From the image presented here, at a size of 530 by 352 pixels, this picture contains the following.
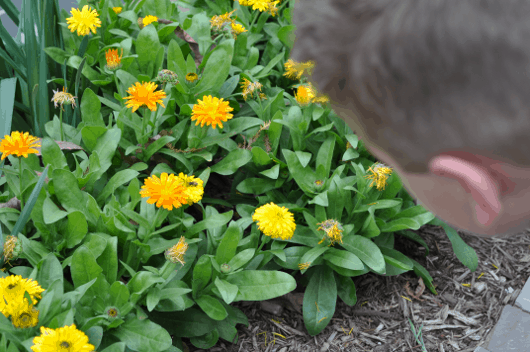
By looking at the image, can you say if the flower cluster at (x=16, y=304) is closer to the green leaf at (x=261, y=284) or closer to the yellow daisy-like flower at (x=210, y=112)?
Result: the green leaf at (x=261, y=284)

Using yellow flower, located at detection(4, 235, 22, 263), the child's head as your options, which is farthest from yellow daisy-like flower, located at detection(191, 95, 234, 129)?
the child's head

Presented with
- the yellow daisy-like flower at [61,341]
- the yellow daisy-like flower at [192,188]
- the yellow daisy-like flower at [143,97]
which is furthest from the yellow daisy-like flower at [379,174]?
the yellow daisy-like flower at [61,341]

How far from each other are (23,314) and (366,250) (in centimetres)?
111

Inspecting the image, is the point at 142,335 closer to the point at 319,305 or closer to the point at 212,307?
the point at 212,307

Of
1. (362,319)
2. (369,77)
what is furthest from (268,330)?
(369,77)

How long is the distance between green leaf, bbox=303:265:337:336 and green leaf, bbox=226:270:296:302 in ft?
0.78

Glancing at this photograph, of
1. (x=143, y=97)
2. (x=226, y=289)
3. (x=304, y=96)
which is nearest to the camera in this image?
(x=226, y=289)

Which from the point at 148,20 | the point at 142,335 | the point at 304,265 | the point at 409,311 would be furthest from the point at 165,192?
the point at 148,20

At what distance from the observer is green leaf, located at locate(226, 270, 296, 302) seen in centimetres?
141

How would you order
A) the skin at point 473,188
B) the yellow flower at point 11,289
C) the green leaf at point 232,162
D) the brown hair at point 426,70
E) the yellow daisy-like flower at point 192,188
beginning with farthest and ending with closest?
1. the green leaf at point 232,162
2. the yellow daisy-like flower at point 192,188
3. the yellow flower at point 11,289
4. the skin at point 473,188
5. the brown hair at point 426,70

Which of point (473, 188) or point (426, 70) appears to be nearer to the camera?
point (426, 70)

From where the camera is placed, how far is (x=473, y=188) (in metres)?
0.54

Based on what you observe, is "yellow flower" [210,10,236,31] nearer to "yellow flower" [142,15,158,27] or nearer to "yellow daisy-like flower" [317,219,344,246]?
"yellow flower" [142,15,158,27]

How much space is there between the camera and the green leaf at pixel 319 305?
160cm
